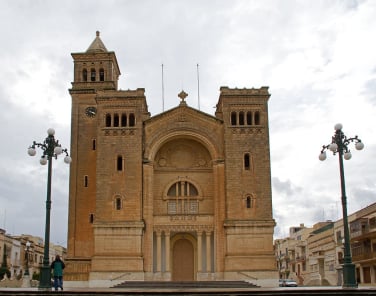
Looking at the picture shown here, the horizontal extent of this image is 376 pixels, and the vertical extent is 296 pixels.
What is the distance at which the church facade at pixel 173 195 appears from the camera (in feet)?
136

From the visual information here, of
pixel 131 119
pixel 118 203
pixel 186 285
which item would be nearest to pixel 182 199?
pixel 118 203

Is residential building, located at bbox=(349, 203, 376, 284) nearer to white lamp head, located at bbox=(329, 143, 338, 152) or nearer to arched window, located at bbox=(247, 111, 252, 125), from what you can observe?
arched window, located at bbox=(247, 111, 252, 125)

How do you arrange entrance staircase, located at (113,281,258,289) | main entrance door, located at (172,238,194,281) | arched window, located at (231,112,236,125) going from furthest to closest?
arched window, located at (231,112,236,125)
main entrance door, located at (172,238,194,281)
entrance staircase, located at (113,281,258,289)

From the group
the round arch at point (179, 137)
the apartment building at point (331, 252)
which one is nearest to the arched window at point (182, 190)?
the round arch at point (179, 137)

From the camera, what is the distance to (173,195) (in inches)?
1748

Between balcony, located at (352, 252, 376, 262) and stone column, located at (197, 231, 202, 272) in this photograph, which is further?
balcony, located at (352, 252, 376, 262)

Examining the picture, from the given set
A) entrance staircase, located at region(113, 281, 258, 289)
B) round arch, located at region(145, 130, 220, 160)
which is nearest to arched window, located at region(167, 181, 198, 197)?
round arch, located at region(145, 130, 220, 160)

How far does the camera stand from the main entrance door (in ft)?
143

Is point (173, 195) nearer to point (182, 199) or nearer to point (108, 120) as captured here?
point (182, 199)

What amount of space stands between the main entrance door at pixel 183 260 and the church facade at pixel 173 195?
8 centimetres

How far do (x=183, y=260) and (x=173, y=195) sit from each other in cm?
513

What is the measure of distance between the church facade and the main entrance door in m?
0.08

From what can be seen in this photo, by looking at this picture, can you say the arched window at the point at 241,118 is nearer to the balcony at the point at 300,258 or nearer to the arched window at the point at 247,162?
the arched window at the point at 247,162

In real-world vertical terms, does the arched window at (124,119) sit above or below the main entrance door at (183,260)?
above
